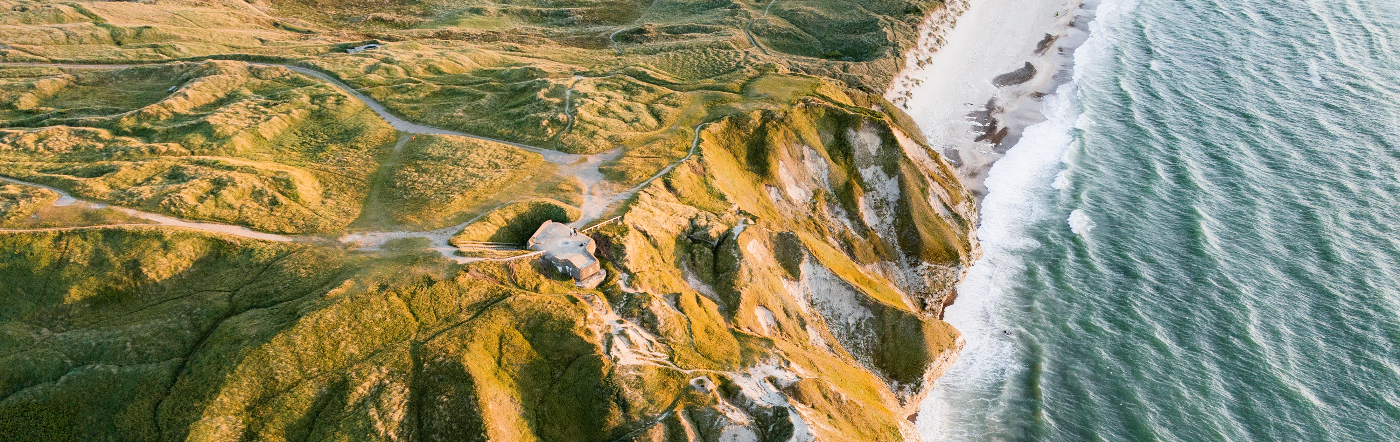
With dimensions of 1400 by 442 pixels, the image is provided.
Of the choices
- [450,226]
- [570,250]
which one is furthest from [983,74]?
[450,226]

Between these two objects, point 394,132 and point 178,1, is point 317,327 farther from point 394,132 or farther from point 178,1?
point 178,1

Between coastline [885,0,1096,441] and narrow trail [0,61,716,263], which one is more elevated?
narrow trail [0,61,716,263]

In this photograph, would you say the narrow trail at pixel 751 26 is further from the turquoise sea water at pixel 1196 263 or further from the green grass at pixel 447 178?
the green grass at pixel 447 178

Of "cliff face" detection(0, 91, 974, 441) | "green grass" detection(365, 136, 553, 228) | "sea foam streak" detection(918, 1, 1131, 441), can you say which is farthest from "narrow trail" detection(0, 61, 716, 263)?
"sea foam streak" detection(918, 1, 1131, 441)

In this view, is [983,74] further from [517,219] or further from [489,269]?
[489,269]

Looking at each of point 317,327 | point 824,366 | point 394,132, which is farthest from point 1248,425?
point 394,132

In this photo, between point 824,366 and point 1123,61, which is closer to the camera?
point 824,366

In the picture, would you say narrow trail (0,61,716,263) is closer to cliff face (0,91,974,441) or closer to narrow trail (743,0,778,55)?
cliff face (0,91,974,441)
